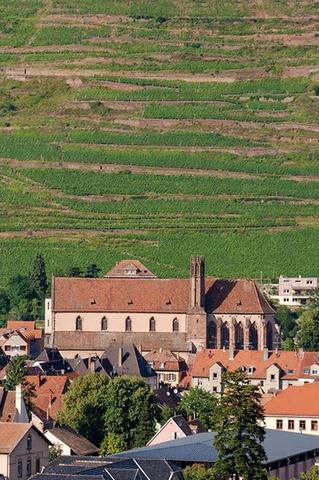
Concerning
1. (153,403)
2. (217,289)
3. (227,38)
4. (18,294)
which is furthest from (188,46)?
(153,403)

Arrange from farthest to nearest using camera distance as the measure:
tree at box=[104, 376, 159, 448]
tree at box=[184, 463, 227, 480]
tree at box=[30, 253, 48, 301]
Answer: tree at box=[30, 253, 48, 301] < tree at box=[104, 376, 159, 448] < tree at box=[184, 463, 227, 480]

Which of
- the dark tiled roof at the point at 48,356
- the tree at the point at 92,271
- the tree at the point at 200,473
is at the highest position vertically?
the tree at the point at 92,271

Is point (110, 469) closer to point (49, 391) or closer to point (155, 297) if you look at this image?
point (49, 391)

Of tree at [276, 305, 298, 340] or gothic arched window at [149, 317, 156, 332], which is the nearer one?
gothic arched window at [149, 317, 156, 332]

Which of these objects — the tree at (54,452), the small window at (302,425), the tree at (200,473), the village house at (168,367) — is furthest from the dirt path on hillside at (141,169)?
the tree at (200,473)

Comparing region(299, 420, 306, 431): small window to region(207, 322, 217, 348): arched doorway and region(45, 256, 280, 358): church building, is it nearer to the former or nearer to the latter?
region(45, 256, 280, 358): church building

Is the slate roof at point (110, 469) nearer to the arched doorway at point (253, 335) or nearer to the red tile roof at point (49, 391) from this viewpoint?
the red tile roof at point (49, 391)

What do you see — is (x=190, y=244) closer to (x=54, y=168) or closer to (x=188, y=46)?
(x=54, y=168)

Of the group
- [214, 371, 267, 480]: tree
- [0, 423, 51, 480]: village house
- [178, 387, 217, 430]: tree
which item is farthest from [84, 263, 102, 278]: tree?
[214, 371, 267, 480]: tree
